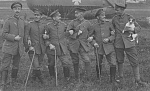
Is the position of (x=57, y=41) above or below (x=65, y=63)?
above

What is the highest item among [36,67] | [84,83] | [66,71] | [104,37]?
[104,37]

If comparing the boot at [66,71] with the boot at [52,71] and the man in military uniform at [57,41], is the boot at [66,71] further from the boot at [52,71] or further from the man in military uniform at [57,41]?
the boot at [52,71]

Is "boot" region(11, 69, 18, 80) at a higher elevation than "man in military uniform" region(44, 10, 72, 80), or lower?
lower

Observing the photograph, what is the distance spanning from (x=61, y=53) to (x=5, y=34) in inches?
60.7

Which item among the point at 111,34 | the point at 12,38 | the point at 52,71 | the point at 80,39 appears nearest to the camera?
the point at 12,38

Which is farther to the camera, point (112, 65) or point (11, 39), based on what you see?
point (112, 65)

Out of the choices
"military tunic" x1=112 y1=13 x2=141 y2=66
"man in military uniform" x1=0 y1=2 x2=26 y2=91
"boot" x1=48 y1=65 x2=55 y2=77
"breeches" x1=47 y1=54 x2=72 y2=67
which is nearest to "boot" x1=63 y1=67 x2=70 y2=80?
"breeches" x1=47 y1=54 x2=72 y2=67

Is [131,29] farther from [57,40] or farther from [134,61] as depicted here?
[57,40]

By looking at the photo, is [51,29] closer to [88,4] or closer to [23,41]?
[23,41]

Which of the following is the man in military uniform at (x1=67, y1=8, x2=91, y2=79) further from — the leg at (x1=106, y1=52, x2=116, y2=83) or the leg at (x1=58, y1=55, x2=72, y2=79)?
the leg at (x1=106, y1=52, x2=116, y2=83)

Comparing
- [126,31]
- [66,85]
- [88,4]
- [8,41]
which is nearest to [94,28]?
[126,31]

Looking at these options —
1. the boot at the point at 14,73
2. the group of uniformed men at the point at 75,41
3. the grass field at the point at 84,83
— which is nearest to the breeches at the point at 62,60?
the group of uniformed men at the point at 75,41

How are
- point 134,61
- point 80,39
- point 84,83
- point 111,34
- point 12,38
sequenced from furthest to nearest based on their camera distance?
point 80,39 < point 111,34 < point 84,83 < point 134,61 < point 12,38

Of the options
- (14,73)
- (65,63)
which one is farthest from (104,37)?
(14,73)
